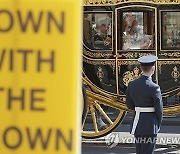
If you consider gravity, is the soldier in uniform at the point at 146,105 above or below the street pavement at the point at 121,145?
above

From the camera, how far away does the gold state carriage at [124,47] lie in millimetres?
7238

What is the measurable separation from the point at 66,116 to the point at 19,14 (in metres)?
0.37

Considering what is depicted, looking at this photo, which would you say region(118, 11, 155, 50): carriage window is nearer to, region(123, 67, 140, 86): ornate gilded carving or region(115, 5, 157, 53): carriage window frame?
region(115, 5, 157, 53): carriage window frame

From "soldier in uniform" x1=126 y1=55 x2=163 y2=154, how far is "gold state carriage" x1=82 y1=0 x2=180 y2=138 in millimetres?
2354

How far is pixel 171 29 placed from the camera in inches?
289

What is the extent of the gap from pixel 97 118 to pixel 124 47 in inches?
48.0

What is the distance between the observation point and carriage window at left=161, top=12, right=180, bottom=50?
288 inches

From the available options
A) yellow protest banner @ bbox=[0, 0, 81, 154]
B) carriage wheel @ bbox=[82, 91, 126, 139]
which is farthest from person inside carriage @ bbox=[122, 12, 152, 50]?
yellow protest banner @ bbox=[0, 0, 81, 154]

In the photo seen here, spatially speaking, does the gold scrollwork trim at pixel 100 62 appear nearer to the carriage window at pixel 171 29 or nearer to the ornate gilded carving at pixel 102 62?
the ornate gilded carving at pixel 102 62

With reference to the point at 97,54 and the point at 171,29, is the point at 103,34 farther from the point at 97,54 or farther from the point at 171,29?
the point at 171,29

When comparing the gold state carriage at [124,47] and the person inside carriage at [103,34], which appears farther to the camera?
the person inside carriage at [103,34]

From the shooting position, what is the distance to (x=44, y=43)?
1.67m

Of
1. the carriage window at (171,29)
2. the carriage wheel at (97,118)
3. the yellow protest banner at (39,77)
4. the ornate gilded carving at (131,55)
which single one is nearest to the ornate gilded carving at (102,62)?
the ornate gilded carving at (131,55)

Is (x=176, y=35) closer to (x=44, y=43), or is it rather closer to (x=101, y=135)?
(x=101, y=135)
